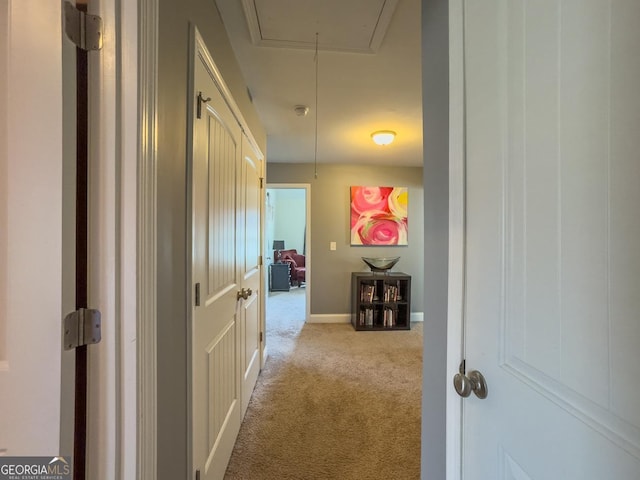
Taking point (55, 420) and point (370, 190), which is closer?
point (55, 420)

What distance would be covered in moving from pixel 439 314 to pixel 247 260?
1429 millimetres

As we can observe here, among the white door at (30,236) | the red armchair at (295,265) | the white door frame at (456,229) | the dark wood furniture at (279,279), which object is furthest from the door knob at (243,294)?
the red armchair at (295,265)

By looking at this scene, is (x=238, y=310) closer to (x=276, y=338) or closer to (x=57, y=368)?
(x=57, y=368)

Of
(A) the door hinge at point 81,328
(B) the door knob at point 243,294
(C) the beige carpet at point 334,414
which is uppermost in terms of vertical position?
(A) the door hinge at point 81,328

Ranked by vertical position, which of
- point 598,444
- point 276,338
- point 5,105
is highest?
point 5,105

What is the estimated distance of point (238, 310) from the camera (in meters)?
1.81

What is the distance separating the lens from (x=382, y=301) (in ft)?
13.0

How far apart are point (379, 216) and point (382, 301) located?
1229 millimetres

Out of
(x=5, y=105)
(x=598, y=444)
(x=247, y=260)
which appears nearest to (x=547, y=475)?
(x=598, y=444)

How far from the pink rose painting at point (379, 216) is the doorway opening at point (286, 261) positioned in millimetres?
720

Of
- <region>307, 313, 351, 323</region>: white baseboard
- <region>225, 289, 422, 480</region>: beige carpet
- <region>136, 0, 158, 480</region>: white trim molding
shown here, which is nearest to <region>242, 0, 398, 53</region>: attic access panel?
<region>136, 0, 158, 480</region>: white trim molding

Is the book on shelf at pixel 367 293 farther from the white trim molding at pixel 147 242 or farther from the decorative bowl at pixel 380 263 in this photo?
the white trim molding at pixel 147 242

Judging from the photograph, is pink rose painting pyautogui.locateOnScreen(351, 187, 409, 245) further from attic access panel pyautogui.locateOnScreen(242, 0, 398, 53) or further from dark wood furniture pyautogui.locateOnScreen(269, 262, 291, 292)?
dark wood furniture pyautogui.locateOnScreen(269, 262, 291, 292)

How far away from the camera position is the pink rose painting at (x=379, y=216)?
4199 millimetres
